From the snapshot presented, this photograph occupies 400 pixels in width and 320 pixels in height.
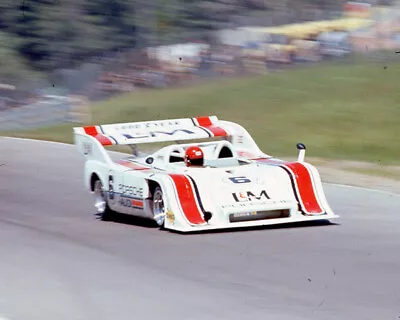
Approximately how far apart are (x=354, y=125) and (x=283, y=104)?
279cm

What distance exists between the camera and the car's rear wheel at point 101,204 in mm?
12297

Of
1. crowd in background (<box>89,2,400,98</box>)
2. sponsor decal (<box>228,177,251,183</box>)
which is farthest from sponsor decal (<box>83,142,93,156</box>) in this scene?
crowd in background (<box>89,2,400,98</box>)

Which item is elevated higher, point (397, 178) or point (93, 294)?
point (93, 294)

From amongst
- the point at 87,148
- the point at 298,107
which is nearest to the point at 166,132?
the point at 87,148

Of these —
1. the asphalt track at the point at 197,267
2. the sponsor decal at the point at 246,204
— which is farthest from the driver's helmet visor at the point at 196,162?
the sponsor decal at the point at 246,204

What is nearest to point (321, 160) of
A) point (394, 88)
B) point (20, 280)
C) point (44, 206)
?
point (44, 206)

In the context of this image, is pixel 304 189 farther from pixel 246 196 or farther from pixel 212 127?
pixel 212 127

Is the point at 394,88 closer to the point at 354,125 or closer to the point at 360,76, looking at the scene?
the point at 360,76

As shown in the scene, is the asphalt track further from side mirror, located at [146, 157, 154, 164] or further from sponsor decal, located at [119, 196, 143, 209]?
side mirror, located at [146, 157, 154, 164]

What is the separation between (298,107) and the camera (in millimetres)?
24641

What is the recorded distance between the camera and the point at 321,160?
59.3 ft

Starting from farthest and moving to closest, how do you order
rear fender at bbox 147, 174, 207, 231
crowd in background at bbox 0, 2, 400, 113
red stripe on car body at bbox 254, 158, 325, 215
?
crowd in background at bbox 0, 2, 400, 113, red stripe on car body at bbox 254, 158, 325, 215, rear fender at bbox 147, 174, 207, 231

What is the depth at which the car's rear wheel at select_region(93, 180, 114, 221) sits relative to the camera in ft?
40.3

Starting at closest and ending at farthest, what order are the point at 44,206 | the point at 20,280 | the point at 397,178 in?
the point at 20,280 < the point at 44,206 < the point at 397,178
